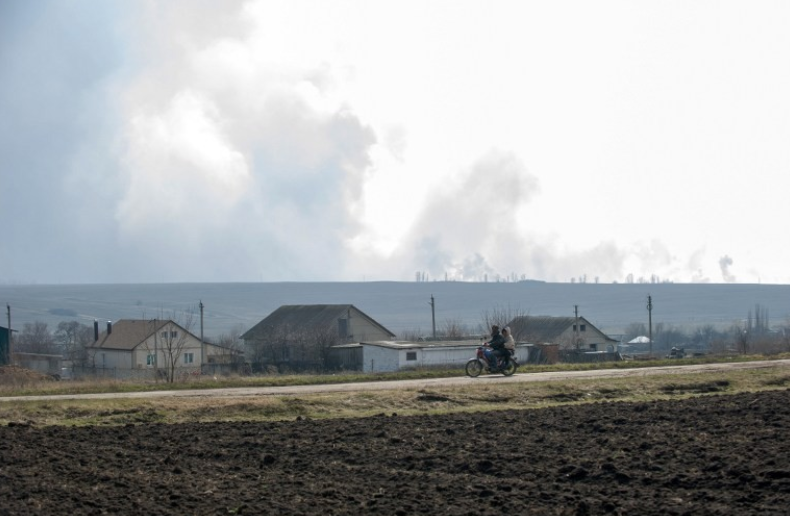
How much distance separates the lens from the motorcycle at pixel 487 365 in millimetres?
37625

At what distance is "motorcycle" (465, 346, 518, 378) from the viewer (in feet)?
123

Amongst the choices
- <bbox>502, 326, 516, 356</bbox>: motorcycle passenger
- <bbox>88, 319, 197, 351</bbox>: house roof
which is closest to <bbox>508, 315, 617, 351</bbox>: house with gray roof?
<bbox>88, 319, 197, 351</bbox>: house roof

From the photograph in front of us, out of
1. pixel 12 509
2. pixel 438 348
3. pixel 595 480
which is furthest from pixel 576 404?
pixel 438 348

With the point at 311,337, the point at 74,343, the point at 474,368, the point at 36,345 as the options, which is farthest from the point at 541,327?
the point at 474,368

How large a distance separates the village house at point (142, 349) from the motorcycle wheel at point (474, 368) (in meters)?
46.4

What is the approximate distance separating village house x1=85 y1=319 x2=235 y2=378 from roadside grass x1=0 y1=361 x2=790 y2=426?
5305 centimetres

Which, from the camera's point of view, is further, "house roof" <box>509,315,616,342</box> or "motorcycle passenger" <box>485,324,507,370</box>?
"house roof" <box>509,315,616,342</box>

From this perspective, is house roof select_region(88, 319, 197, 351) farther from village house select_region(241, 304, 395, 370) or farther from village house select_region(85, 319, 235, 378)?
village house select_region(241, 304, 395, 370)

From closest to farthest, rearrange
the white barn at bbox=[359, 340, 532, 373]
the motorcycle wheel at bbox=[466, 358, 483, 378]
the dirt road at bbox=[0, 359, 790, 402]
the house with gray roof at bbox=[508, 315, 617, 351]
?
the dirt road at bbox=[0, 359, 790, 402] → the motorcycle wheel at bbox=[466, 358, 483, 378] → the white barn at bbox=[359, 340, 532, 373] → the house with gray roof at bbox=[508, 315, 617, 351]

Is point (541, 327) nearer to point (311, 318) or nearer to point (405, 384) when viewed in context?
point (311, 318)

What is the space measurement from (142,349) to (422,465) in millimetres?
70066

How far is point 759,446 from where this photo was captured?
17328 millimetres

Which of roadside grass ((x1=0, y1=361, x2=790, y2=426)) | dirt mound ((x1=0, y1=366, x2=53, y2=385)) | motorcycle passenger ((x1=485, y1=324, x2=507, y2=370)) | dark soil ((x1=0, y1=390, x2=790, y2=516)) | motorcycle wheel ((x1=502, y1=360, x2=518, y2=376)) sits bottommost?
dirt mound ((x1=0, y1=366, x2=53, y2=385))

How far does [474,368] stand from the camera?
38062mm
